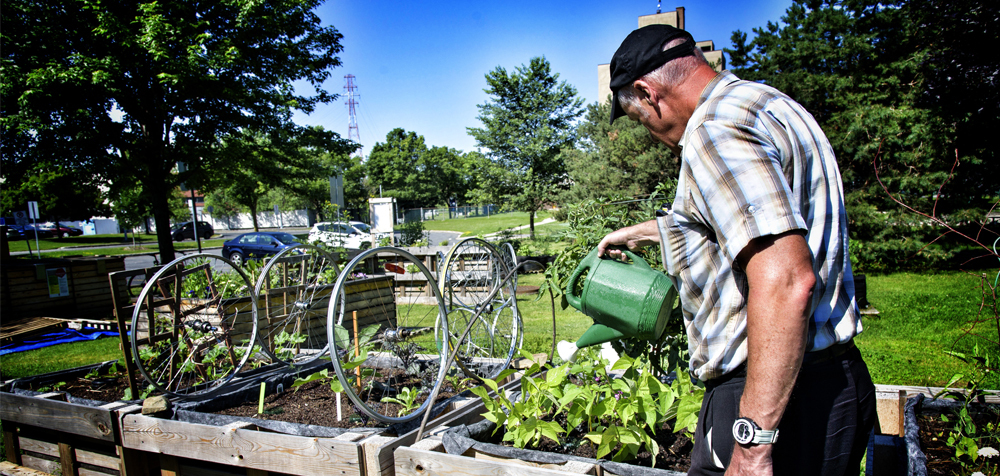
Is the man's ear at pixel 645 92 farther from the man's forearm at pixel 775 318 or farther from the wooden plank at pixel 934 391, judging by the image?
the wooden plank at pixel 934 391

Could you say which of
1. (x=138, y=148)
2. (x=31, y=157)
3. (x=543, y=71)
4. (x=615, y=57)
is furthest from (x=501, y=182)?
(x=615, y=57)

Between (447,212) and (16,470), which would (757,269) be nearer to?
(16,470)

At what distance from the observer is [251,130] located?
462 inches

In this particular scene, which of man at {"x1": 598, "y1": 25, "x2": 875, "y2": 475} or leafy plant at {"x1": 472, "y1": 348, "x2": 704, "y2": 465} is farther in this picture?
leafy plant at {"x1": 472, "y1": 348, "x2": 704, "y2": 465}

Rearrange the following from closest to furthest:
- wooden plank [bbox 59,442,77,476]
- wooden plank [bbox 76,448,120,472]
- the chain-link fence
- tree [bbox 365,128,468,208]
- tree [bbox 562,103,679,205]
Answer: wooden plank [bbox 76,448,120,472], wooden plank [bbox 59,442,77,476], tree [bbox 562,103,679,205], the chain-link fence, tree [bbox 365,128,468,208]

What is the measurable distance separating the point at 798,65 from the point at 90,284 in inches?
517

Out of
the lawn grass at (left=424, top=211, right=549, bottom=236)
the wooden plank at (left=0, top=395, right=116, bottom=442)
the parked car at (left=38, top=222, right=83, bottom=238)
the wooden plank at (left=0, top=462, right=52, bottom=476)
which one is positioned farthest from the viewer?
the parked car at (left=38, top=222, right=83, bottom=238)

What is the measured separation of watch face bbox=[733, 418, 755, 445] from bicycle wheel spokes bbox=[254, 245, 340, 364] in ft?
7.26

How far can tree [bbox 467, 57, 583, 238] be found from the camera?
19.5 metres

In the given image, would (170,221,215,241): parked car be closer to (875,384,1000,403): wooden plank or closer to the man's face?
(875,384,1000,403): wooden plank

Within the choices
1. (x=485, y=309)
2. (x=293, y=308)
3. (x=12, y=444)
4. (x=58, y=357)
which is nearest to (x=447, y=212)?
(x=58, y=357)

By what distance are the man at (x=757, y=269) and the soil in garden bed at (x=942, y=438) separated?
1069 millimetres

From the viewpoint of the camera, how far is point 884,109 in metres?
9.71

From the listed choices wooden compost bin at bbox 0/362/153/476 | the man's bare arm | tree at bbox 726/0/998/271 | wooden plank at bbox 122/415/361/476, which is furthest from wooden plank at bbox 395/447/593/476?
tree at bbox 726/0/998/271
